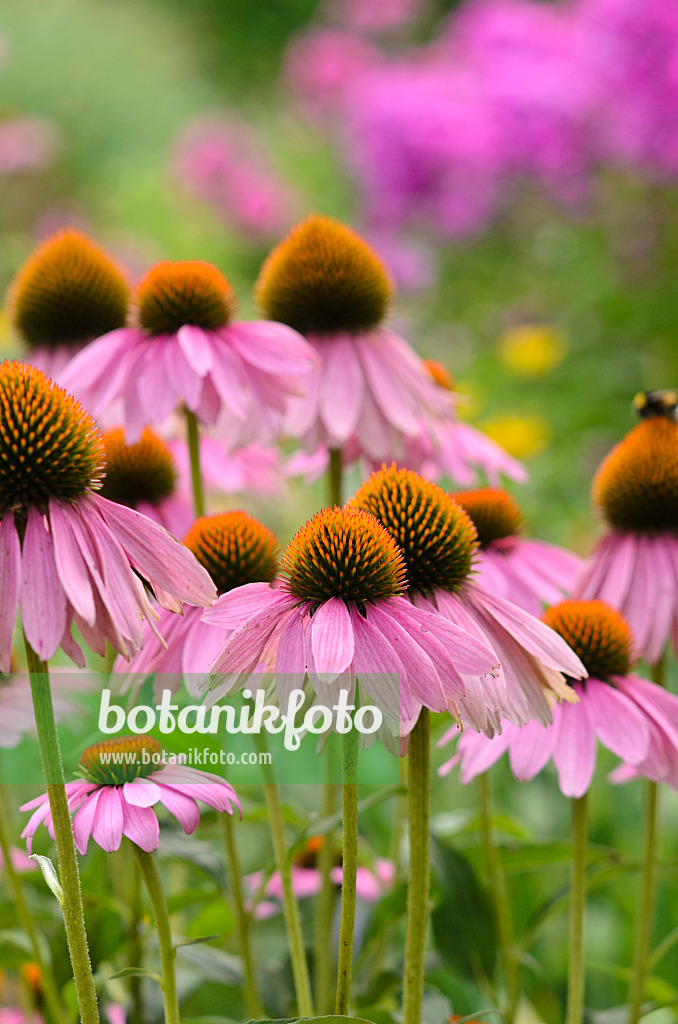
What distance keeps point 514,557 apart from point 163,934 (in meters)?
0.45

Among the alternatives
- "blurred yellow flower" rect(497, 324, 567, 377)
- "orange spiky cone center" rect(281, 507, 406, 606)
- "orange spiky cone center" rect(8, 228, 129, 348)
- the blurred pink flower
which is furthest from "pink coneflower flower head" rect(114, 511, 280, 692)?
the blurred pink flower

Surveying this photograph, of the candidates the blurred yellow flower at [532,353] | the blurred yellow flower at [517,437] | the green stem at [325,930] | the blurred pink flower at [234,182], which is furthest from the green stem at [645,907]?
the blurred pink flower at [234,182]

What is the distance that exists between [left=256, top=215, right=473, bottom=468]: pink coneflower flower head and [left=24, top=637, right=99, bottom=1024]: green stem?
49 cm

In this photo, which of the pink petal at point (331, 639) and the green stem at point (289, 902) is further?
the green stem at point (289, 902)

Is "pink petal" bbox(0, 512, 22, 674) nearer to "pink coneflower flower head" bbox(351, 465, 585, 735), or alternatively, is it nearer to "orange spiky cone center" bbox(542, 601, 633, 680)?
"pink coneflower flower head" bbox(351, 465, 585, 735)

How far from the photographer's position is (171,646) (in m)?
0.65

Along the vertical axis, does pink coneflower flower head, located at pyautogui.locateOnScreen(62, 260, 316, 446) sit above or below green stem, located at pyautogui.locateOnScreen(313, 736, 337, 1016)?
above

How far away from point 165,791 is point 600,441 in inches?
85.9

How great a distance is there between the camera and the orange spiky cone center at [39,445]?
0.51 metres

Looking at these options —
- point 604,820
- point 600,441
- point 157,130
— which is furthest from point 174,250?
point 604,820

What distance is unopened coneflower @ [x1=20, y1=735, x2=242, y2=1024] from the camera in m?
0.52

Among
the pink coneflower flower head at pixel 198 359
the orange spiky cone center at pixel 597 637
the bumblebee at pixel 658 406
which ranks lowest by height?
the orange spiky cone center at pixel 597 637

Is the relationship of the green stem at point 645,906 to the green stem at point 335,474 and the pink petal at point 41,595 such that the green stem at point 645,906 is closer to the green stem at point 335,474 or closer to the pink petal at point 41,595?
the green stem at point 335,474

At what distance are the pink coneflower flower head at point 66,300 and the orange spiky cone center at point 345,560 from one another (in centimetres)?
55
